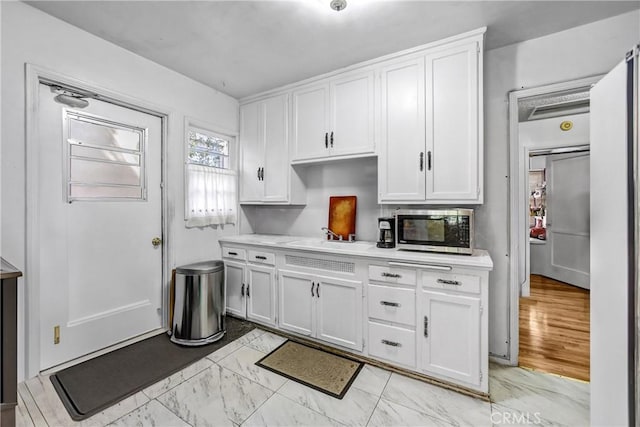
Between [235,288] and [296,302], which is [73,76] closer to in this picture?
[235,288]

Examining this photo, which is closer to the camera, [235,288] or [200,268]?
[200,268]

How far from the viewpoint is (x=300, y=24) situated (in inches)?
82.3

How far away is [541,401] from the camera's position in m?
1.85

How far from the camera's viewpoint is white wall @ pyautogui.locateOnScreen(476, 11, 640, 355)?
2.20m

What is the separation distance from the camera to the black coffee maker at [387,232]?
8.13 ft

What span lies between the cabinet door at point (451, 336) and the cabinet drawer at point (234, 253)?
1.88 meters

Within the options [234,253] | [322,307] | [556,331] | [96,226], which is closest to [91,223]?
[96,226]

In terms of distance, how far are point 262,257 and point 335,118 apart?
157 centimetres

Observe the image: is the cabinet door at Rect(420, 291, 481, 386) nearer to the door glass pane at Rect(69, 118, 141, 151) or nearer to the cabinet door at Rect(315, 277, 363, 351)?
the cabinet door at Rect(315, 277, 363, 351)

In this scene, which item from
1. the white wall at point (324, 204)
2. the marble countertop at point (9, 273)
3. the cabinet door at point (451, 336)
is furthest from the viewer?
the white wall at point (324, 204)

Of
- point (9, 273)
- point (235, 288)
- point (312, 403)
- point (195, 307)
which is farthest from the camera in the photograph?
point (235, 288)

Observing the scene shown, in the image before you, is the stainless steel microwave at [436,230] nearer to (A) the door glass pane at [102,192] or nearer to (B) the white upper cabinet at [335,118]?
(B) the white upper cabinet at [335,118]

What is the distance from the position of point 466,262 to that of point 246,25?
2.32 metres

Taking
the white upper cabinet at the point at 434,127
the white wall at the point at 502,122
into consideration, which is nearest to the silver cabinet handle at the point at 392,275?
the white upper cabinet at the point at 434,127
